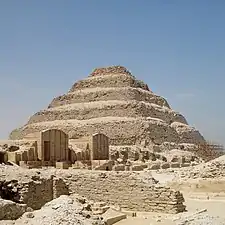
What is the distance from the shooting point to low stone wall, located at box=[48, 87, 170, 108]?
201 ft

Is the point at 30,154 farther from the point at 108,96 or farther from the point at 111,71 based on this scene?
the point at 111,71

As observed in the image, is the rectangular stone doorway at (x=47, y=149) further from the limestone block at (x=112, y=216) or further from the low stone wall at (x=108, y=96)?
the low stone wall at (x=108, y=96)

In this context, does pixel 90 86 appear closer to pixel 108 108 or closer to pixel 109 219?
pixel 108 108

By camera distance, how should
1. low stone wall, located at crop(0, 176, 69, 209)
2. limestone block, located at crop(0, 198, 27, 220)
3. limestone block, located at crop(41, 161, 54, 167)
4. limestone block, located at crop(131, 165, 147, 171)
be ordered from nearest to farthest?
1. limestone block, located at crop(0, 198, 27, 220)
2. low stone wall, located at crop(0, 176, 69, 209)
3. limestone block, located at crop(41, 161, 54, 167)
4. limestone block, located at crop(131, 165, 147, 171)

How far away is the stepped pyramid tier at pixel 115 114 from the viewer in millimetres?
55312

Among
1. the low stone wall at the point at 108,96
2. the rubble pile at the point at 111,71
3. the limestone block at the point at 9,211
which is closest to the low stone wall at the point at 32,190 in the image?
the limestone block at the point at 9,211

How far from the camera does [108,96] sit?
203ft

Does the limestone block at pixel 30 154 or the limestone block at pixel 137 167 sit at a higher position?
the limestone block at pixel 30 154

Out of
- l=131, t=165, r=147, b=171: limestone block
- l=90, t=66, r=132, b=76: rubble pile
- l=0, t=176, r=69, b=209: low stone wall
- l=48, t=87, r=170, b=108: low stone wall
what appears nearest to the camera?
l=0, t=176, r=69, b=209: low stone wall

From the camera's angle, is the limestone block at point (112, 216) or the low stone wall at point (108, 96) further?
the low stone wall at point (108, 96)

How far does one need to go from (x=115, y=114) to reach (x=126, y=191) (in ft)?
146

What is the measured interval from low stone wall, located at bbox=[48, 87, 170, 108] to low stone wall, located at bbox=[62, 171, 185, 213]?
45714 mm

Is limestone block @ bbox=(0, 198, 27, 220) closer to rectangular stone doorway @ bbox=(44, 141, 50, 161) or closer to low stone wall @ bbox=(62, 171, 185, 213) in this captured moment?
low stone wall @ bbox=(62, 171, 185, 213)

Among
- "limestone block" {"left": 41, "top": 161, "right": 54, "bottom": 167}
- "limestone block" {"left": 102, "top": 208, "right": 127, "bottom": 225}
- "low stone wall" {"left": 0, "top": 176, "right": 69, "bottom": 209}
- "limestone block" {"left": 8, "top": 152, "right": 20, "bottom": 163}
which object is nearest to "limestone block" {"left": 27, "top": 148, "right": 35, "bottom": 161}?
"limestone block" {"left": 41, "top": 161, "right": 54, "bottom": 167}
